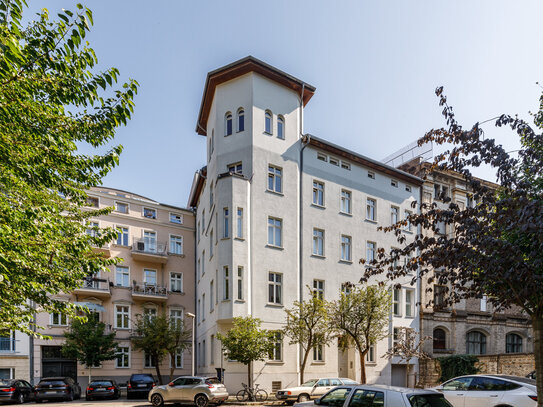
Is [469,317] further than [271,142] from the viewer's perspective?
Yes

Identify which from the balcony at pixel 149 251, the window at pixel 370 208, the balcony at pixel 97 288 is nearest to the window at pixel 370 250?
the window at pixel 370 208

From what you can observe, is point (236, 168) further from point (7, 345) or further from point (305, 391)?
point (7, 345)

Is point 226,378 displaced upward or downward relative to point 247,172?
downward

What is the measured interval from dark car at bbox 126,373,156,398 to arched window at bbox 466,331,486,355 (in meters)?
24.8

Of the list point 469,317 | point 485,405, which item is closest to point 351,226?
point 469,317

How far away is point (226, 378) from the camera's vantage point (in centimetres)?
2561

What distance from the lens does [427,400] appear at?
8953mm

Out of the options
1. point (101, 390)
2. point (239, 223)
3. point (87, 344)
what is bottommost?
point (101, 390)

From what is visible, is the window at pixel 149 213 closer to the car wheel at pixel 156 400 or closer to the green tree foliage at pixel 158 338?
the green tree foliage at pixel 158 338

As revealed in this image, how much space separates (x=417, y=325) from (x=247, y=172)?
18.4 meters

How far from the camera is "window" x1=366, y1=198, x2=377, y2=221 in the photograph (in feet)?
114

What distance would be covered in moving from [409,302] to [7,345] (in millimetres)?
29405

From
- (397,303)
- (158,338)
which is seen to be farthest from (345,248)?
(158,338)

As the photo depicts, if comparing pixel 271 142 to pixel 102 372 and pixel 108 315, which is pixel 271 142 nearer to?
pixel 108 315
